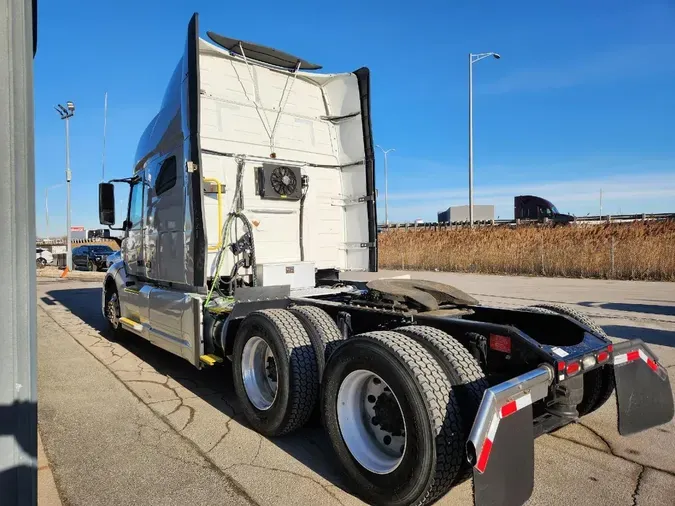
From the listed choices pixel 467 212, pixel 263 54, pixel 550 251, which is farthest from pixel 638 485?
pixel 467 212

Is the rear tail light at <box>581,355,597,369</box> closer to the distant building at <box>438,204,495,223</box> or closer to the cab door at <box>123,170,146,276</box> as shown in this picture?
the cab door at <box>123,170,146,276</box>

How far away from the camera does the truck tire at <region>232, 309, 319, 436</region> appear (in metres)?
3.80

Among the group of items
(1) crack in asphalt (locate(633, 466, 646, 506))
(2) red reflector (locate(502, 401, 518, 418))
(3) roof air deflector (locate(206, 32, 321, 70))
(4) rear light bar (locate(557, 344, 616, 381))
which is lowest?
(1) crack in asphalt (locate(633, 466, 646, 506))

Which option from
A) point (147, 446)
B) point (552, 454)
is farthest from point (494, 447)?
point (147, 446)

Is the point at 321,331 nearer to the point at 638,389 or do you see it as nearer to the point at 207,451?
the point at 207,451

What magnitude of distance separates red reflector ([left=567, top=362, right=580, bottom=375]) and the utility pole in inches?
106

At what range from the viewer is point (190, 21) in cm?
480

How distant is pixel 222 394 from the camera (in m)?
5.22

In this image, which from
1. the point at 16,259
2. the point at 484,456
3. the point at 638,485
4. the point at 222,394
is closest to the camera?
the point at 16,259

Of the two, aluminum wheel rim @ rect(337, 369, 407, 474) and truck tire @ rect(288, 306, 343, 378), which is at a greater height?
truck tire @ rect(288, 306, 343, 378)

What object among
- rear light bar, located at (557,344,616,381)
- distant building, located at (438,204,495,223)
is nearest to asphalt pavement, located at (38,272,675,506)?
rear light bar, located at (557,344,616,381)

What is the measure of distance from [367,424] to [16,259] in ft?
7.43

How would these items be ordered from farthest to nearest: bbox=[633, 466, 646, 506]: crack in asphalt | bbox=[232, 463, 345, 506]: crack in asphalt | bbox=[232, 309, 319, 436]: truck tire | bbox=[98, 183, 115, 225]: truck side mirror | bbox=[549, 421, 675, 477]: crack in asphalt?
bbox=[98, 183, 115, 225]: truck side mirror, bbox=[232, 309, 319, 436]: truck tire, bbox=[549, 421, 675, 477]: crack in asphalt, bbox=[232, 463, 345, 506]: crack in asphalt, bbox=[633, 466, 646, 506]: crack in asphalt

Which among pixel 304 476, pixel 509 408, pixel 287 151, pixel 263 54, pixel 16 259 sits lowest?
pixel 304 476
